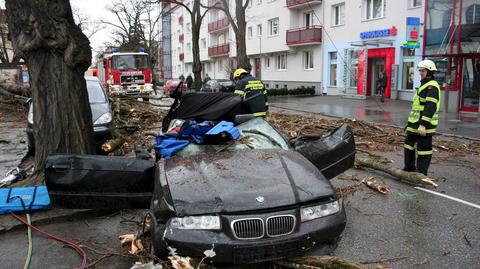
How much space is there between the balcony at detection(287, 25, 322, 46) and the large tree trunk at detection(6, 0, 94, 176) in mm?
27060

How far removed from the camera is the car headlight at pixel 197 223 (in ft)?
11.1

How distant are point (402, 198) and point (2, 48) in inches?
1907

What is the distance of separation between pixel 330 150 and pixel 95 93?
22.3ft

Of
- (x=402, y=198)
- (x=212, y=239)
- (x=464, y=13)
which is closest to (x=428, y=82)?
(x=402, y=198)

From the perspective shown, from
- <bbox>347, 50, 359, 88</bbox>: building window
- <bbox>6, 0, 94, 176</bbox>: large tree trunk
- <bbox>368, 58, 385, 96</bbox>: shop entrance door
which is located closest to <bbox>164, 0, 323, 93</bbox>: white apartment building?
<bbox>347, 50, 359, 88</bbox>: building window

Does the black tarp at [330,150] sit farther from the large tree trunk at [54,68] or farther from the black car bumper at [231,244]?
the large tree trunk at [54,68]

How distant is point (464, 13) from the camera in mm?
17453

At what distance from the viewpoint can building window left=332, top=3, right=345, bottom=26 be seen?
2973 centimetres

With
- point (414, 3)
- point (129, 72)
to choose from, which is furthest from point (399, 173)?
point (129, 72)

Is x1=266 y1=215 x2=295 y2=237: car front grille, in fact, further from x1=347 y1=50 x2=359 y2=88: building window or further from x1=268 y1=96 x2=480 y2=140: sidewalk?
x1=347 y1=50 x2=359 y2=88: building window

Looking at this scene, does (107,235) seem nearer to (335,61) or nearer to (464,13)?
(464,13)

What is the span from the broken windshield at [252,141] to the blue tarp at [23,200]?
2073 mm

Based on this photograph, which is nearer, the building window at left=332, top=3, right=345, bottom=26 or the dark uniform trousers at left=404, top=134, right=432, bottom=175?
the dark uniform trousers at left=404, top=134, right=432, bottom=175

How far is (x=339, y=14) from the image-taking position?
99.3 ft
